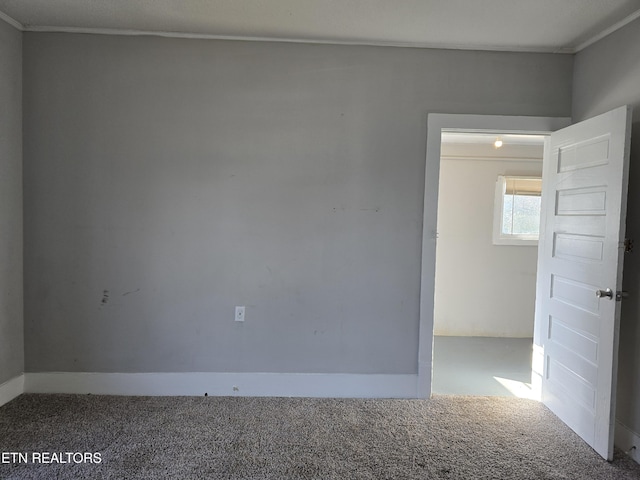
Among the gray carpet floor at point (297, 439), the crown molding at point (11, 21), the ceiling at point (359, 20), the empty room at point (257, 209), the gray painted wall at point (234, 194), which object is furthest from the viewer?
the gray painted wall at point (234, 194)

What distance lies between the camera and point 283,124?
2.87 m

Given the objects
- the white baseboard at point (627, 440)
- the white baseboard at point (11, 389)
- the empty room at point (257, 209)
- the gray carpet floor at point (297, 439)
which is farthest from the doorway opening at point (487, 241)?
the white baseboard at point (11, 389)

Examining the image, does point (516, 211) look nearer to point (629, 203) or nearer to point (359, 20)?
point (629, 203)

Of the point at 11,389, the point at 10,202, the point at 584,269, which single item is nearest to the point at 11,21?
the point at 10,202

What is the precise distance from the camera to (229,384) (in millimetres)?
2928

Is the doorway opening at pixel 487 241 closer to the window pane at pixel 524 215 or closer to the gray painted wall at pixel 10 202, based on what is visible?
the window pane at pixel 524 215

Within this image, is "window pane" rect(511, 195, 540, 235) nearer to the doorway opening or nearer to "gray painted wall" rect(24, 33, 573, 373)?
the doorway opening

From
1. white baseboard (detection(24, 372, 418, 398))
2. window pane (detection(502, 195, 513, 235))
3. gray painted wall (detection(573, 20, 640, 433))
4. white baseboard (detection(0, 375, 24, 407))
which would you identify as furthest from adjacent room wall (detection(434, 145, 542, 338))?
white baseboard (detection(0, 375, 24, 407))

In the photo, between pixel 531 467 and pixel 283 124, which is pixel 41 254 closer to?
pixel 283 124

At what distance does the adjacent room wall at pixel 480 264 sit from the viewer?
4973 millimetres

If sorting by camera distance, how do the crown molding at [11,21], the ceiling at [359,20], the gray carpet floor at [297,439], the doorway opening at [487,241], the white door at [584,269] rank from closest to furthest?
the gray carpet floor at [297,439], the white door at [584,269], the ceiling at [359,20], the crown molding at [11,21], the doorway opening at [487,241]

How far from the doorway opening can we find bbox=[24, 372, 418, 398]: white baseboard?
7.11 ft

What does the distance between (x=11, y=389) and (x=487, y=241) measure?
4.80 m

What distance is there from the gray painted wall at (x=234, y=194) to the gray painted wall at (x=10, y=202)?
6cm
